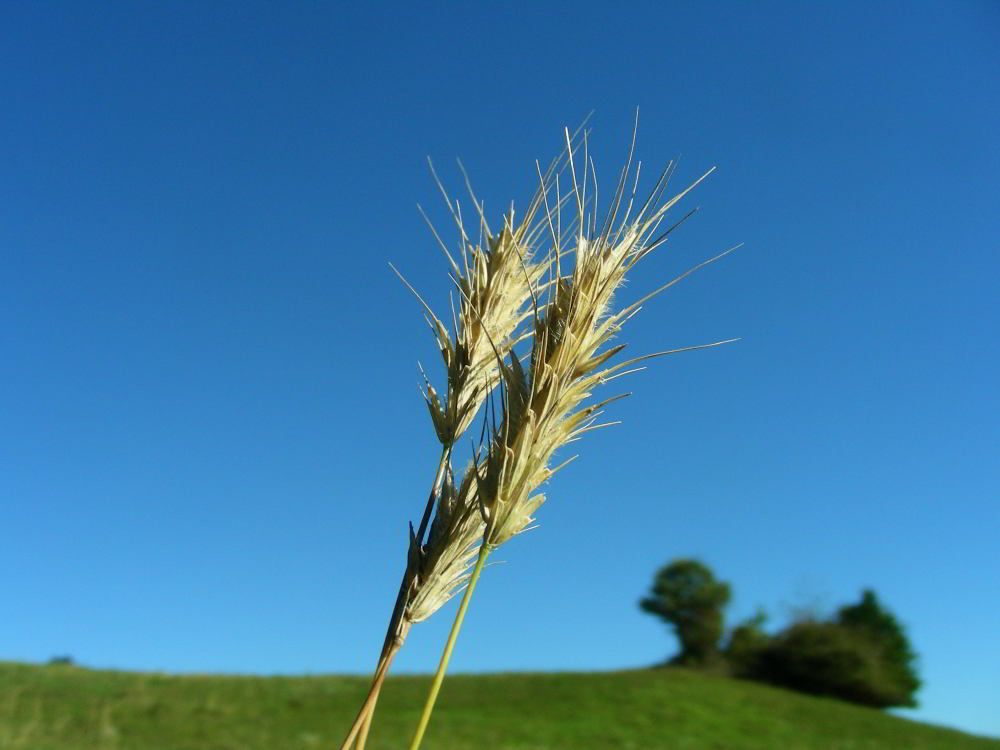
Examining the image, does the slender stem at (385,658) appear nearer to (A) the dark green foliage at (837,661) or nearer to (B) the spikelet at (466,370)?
(B) the spikelet at (466,370)

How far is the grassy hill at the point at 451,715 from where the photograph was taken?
50.1 feet

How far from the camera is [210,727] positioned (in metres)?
16.1

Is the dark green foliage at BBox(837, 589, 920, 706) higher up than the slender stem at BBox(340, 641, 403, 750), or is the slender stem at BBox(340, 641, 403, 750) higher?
the dark green foliage at BBox(837, 589, 920, 706)

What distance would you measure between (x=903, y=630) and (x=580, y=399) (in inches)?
2057

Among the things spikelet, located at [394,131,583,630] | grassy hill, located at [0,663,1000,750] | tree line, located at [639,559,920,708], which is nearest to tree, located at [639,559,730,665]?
tree line, located at [639,559,920,708]

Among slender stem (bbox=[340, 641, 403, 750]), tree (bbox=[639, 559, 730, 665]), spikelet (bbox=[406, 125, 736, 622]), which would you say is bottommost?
slender stem (bbox=[340, 641, 403, 750])

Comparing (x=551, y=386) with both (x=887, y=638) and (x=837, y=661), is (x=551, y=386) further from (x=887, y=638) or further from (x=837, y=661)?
(x=887, y=638)

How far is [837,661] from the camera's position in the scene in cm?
4022

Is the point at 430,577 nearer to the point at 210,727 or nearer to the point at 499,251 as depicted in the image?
the point at 499,251

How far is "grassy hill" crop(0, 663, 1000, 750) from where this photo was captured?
50.1 feet

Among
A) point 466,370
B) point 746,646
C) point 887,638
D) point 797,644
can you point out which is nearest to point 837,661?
point 797,644

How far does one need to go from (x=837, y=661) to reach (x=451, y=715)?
2557 centimetres

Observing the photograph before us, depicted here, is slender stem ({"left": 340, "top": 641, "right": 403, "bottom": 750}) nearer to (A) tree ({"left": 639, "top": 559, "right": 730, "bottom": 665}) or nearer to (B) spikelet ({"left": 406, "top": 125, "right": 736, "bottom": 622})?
(B) spikelet ({"left": 406, "top": 125, "right": 736, "bottom": 622})

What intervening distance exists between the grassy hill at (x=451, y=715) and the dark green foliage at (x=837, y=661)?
6259mm
